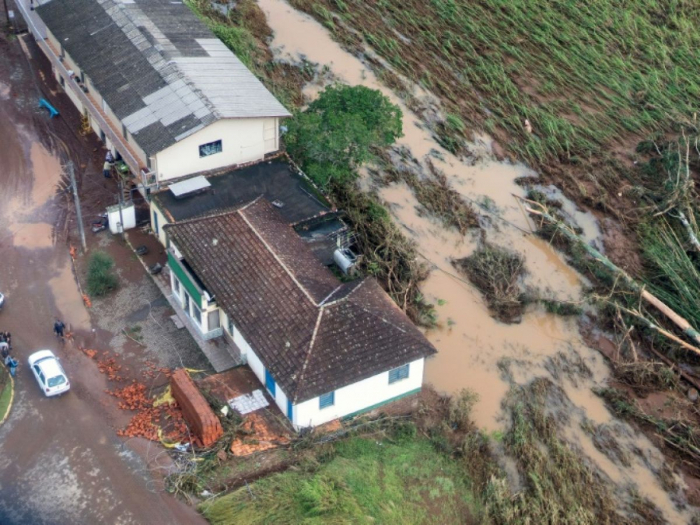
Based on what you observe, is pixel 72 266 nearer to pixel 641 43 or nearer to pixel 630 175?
pixel 630 175

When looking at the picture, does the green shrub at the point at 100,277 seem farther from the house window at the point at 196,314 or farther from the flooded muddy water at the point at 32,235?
the house window at the point at 196,314

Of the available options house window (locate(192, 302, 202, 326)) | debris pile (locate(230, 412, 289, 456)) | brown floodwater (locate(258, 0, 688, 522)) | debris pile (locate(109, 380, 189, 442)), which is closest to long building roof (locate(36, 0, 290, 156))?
house window (locate(192, 302, 202, 326))

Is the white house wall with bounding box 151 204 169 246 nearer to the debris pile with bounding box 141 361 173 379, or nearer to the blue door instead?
the debris pile with bounding box 141 361 173 379

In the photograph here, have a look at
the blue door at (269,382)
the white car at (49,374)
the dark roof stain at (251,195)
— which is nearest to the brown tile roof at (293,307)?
the blue door at (269,382)

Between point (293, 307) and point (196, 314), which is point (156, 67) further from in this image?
point (293, 307)

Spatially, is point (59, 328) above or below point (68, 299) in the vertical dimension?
above

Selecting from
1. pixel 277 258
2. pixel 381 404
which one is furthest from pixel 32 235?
pixel 381 404

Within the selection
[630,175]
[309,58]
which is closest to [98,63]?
[309,58]
